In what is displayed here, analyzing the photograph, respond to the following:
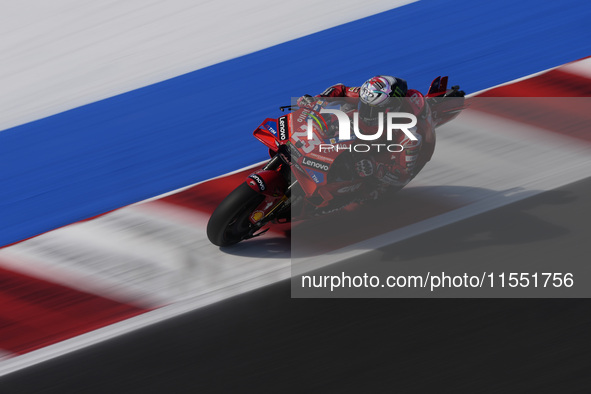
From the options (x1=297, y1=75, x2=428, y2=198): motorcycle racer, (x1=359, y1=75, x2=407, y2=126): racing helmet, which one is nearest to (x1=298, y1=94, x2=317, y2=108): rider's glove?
(x1=297, y1=75, x2=428, y2=198): motorcycle racer

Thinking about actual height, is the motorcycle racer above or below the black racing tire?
above

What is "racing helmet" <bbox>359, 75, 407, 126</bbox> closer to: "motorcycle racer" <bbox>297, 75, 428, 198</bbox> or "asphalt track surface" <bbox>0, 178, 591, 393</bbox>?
"motorcycle racer" <bbox>297, 75, 428, 198</bbox>

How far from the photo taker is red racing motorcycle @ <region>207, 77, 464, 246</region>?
562 centimetres

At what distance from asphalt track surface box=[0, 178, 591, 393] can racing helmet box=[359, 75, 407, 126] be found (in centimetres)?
142

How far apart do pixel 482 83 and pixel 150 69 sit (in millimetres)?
3996

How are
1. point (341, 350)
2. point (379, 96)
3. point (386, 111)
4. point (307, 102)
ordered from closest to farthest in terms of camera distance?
1. point (341, 350)
2. point (379, 96)
3. point (386, 111)
4. point (307, 102)

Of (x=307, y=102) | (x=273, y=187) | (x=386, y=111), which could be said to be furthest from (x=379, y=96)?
(x=273, y=187)

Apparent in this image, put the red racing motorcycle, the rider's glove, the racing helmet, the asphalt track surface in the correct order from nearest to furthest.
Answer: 1. the asphalt track surface
2. the racing helmet
3. the red racing motorcycle
4. the rider's glove

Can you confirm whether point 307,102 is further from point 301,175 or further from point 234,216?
point 234,216

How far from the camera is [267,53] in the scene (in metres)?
9.26

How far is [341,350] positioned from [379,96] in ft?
6.08

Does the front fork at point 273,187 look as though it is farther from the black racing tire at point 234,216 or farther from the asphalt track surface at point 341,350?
the asphalt track surface at point 341,350

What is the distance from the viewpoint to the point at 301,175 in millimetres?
5656

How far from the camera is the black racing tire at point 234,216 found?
565cm
